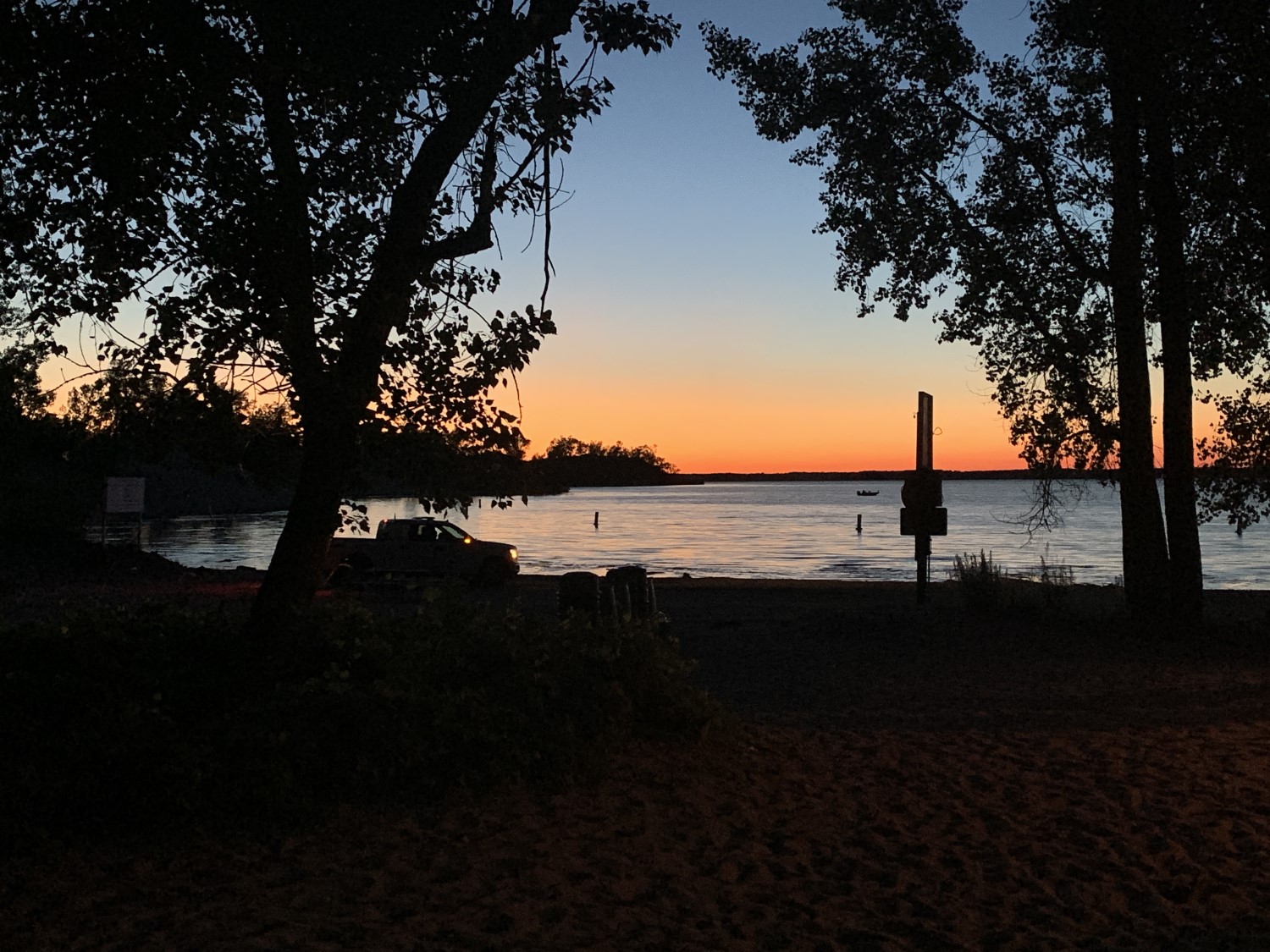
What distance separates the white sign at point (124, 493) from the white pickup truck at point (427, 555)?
543 cm

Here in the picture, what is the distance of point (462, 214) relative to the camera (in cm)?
820

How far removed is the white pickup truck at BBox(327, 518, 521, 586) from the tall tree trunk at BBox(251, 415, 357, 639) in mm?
19349

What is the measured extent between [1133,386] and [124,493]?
73.4 ft

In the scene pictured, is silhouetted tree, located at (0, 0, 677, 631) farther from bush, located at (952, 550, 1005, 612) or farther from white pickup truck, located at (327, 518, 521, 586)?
white pickup truck, located at (327, 518, 521, 586)

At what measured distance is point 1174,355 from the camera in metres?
14.7

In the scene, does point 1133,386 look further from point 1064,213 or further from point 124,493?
point 124,493

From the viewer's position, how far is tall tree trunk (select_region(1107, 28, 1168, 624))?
15188mm

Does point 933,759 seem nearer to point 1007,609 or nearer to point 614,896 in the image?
point 614,896

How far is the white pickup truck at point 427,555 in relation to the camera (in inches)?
1063

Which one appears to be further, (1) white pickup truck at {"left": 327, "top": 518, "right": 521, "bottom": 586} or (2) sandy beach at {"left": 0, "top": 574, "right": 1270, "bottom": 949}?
(1) white pickup truck at {"left": 327, "top": 518, "right": 521, "bottom": 586}

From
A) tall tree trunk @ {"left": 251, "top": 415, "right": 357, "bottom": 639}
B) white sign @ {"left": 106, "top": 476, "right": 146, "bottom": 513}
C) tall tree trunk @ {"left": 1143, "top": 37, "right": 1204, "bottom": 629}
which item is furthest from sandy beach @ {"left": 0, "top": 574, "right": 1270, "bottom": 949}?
white sign @ {"left": 106, "top": 476, "right": 146, "bottom": 513}

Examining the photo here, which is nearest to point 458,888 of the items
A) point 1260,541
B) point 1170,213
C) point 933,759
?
point 933,759

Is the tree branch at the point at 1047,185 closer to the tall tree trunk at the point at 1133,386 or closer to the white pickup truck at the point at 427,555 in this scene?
the tall tree trunk at the point at 1133,386

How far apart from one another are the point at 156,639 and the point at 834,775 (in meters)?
4.67
